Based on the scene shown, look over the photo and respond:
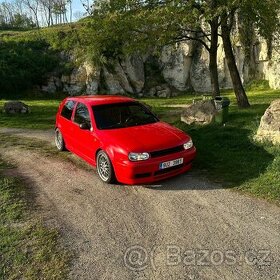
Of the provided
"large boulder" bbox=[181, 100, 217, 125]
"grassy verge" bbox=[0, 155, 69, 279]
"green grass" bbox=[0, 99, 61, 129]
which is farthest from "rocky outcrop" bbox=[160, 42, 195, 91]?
"grassy verge" bbox=[0, 155, 69, 279]

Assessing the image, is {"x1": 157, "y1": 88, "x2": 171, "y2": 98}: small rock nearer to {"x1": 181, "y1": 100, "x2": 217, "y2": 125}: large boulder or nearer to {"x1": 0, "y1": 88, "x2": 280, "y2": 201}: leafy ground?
{"x1": 0, "y1": 88, "x2": 280, "y2": 201}: leafy ground

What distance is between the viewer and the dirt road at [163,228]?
4.53m

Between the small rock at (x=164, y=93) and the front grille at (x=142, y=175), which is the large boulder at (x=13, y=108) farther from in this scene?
the small rock at (x=164, y=93)

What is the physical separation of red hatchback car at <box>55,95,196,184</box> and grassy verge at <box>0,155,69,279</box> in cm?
193

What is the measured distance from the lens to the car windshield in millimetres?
8344

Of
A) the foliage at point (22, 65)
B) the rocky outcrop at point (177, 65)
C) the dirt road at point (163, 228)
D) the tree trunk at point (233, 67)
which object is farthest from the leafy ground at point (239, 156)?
the foliage at point (22, 65)

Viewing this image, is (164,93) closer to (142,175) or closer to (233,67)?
(233,67)

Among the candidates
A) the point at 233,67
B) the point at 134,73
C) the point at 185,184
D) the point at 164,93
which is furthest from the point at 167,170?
the point at 134,73

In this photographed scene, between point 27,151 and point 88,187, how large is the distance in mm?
4271

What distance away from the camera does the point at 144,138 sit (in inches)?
299

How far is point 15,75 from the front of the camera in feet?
113

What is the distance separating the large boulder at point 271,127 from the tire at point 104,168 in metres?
4.28

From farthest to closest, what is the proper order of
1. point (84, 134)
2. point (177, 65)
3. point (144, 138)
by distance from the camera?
point (177, 65), point (84, 134), point (144, 138)

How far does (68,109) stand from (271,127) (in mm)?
5537
